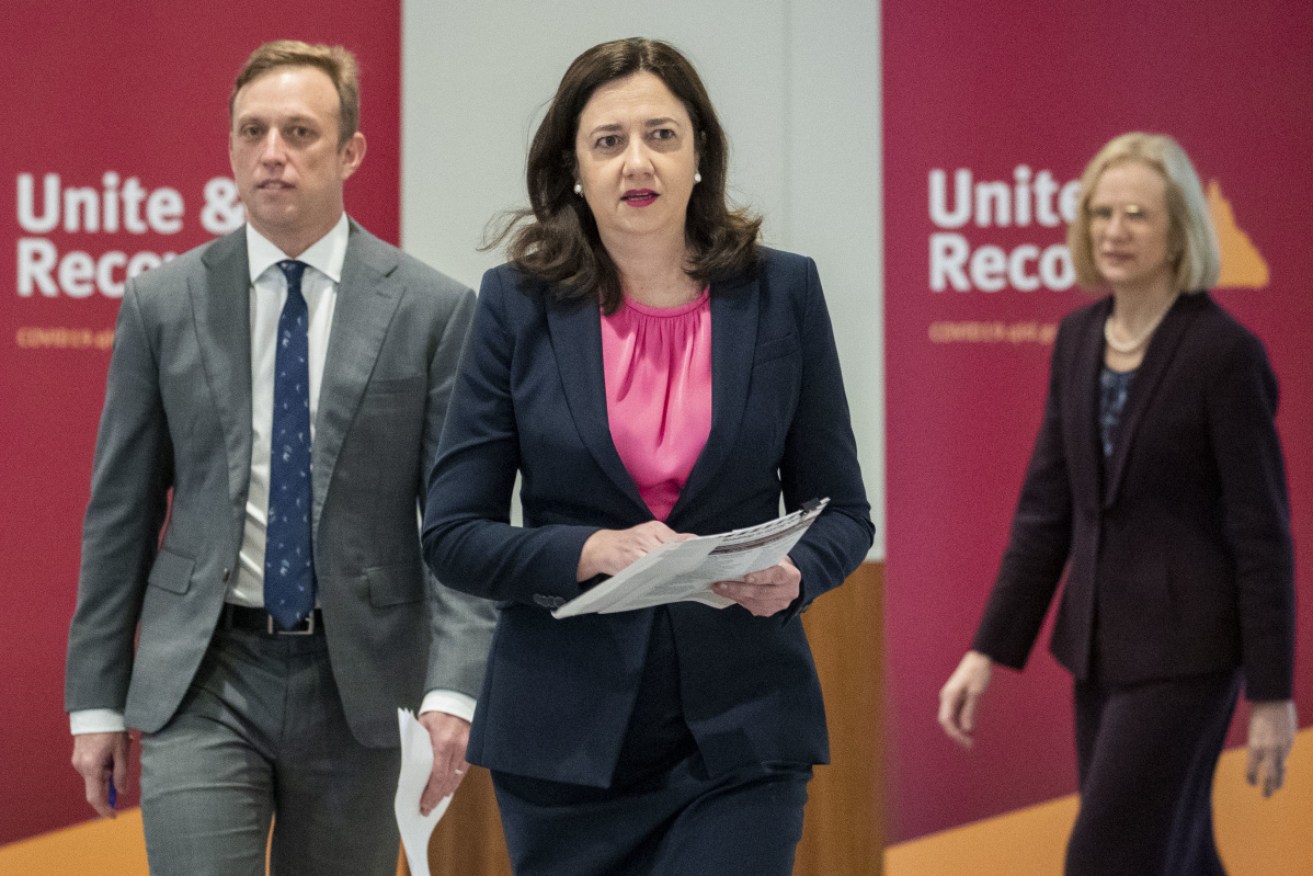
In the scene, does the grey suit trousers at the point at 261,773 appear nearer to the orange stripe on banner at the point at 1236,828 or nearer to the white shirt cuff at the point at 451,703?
the white shirt cuff at the point at 451,703

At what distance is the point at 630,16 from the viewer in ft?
14.2

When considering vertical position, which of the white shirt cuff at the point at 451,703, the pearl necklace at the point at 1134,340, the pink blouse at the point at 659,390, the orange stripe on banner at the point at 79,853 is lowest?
the orange stripe on banner at the point at 79,853

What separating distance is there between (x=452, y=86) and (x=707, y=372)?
7.53 feet

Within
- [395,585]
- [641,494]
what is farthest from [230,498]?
[641,494]

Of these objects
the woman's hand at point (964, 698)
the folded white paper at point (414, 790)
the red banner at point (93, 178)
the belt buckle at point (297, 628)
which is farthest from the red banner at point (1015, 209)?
the folded white paper at point (414, 790)

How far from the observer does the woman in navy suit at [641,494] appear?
2.17 m

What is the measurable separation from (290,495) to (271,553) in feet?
0.38

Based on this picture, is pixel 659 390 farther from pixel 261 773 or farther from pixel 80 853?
pixel 80 853

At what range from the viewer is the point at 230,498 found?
2.93 metres

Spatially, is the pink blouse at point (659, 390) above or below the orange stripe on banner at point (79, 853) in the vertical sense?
above

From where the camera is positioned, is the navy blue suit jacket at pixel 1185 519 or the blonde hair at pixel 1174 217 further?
the blonde hair at pixel 1174 217

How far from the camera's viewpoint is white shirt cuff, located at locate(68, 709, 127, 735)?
300 centimetres

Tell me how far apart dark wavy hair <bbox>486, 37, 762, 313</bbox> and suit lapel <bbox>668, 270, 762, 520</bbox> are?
0.17 ft

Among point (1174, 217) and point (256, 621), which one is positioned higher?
point (1174, 217)
